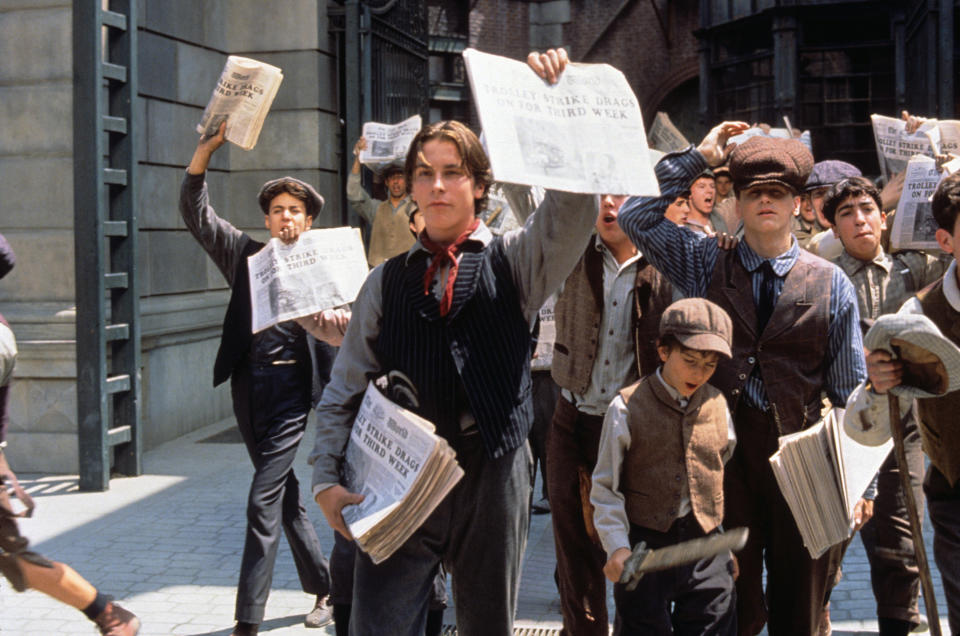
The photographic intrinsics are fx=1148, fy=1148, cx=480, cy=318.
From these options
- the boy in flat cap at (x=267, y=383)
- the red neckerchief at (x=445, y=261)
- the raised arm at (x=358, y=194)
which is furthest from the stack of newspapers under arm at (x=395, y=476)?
the raised arm at (x=358, y=194)

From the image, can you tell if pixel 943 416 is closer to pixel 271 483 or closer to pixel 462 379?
pixel 462 379

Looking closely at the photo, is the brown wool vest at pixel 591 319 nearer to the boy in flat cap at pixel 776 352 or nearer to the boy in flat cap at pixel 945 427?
the boy in flat cap at pixel 776 352

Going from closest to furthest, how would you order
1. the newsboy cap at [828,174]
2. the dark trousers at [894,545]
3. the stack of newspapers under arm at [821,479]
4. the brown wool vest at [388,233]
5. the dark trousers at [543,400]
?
the stack of newspapers under arm at [821,479] → the dark trousers at [894,545] → the newsboy cap at [828,174] → the dark trousers at [543,400] → the brown wool vest at [388,233]

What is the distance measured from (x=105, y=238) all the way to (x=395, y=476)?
18.0ft

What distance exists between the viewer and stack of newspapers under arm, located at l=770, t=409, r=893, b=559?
358cm

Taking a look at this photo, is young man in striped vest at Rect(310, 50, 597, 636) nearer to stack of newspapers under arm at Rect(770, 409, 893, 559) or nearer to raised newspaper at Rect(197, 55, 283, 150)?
stack of newspapers under arm at Rect(770, 409, 893, 559)

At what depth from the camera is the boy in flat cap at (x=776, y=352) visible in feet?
12.4

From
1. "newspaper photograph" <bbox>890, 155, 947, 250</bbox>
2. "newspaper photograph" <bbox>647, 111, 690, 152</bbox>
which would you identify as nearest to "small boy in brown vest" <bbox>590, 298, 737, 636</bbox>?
"newspaper photograph" <bbox>890, 155, 947, 250</bbox>

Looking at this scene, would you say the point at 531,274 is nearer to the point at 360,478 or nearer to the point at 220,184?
the point at 360,478

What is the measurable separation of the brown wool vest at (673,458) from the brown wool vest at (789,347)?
17 cm

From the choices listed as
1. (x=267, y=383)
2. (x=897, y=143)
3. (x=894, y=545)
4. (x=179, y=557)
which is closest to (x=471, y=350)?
(x=267, y=383)

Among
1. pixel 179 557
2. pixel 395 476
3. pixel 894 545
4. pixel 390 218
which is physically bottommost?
pixel 179 557

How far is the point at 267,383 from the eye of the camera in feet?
17.3

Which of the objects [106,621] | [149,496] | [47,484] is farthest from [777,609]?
[47,484]
